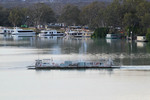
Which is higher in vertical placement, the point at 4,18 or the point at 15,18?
the point at 4,18

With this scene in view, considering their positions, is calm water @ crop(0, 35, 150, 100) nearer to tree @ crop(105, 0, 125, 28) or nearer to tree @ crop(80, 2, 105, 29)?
tree @ crop(105, 0, 125, 28)

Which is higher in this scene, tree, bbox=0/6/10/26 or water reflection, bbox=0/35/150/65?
tree, bbox=0/6/10/26

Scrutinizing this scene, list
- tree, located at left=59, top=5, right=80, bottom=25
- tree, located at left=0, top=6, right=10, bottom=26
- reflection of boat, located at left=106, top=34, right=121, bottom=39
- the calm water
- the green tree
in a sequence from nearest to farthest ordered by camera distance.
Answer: the calm water
reflection of boat, located at left=106, top=34, right=121, bottom=39
tree, located at left=59, top=5, right=80, bottom=25
the green tree
tree, located at left=0, top=6, right=10, bottom=26

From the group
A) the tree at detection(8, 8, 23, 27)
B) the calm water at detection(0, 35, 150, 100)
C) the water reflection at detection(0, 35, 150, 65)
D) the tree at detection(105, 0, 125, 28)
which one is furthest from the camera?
the tree at detection(8, 8, 23, 27)

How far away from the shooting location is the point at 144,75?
90.2 feet

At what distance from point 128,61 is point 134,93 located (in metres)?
13.0

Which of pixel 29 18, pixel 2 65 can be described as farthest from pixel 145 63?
pixel 29 18

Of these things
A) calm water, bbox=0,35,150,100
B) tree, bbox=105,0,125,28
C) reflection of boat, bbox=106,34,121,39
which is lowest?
calm water, bbox=0,35,150,100

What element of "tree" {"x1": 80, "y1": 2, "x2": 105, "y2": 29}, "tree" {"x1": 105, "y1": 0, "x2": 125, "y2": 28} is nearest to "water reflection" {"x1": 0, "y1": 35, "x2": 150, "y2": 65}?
"tree" {"x1": 105, "y1": 0, "x2": 125, "y2": 28}

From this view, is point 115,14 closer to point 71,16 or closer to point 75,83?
point 71,16

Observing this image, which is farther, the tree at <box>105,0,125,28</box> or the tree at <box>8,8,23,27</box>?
the tree at <box>8,8,23,27</box>

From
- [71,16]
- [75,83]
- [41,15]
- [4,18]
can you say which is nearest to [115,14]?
[71,16]

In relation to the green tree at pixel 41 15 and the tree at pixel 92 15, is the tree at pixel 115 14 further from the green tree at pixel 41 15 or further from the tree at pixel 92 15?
the green tree at pixel 41 15

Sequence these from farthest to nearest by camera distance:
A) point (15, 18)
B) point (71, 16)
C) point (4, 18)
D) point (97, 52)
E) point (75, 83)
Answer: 1. point (4, 18)
2. point (15, 18)
3. point (71, 16)
4. point (97, 52)
5. point (75, 83)
